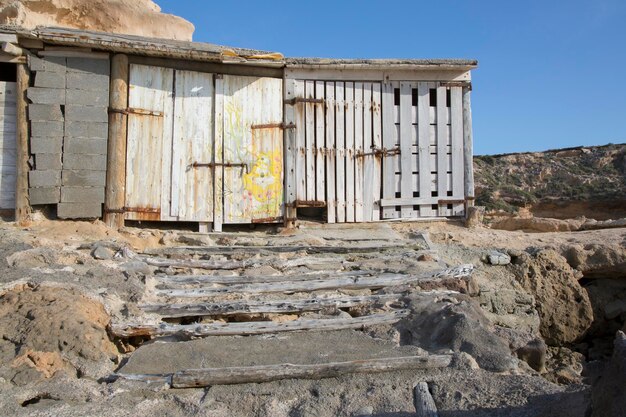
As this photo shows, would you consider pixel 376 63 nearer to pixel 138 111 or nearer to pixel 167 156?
pixel 167 156

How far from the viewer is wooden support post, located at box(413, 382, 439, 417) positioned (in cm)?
336

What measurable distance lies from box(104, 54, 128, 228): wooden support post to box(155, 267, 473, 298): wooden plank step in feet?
10.4

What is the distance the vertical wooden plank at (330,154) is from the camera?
9641 mm

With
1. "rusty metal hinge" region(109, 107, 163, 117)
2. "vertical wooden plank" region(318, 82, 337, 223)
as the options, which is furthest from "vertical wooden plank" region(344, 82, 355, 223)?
"rusty metal hinge" region(109, 107, 163, 117)

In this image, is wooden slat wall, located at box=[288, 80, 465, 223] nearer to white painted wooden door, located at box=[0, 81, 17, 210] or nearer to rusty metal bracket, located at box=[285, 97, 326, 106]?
rusty metal bracket, located at box=[285, 97, 326, 106]

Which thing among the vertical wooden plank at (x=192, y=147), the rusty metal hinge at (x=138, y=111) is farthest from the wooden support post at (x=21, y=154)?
the vertical wooden plank at (x=192, y=147)

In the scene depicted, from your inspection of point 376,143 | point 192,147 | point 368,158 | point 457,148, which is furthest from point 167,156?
point 457,148

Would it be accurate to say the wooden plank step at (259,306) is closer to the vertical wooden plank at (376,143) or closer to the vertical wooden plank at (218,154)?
the vertical wooden plank at (218,154)

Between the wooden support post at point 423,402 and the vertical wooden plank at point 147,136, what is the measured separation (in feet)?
21.0

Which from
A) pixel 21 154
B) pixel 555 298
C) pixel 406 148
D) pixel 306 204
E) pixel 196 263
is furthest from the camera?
pixel 406 148

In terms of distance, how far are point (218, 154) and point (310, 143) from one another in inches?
69.6

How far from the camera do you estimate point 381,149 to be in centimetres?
980

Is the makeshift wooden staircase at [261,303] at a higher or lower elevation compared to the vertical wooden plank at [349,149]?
lower

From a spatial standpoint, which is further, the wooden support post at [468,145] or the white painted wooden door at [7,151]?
the wooden support post at [468,145]
